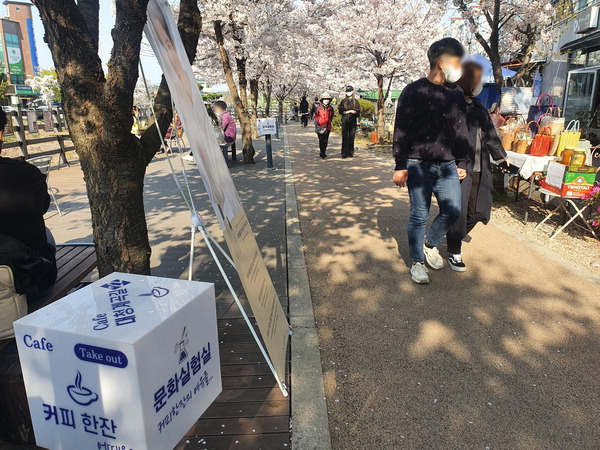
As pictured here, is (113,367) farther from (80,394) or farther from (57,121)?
(57,121)

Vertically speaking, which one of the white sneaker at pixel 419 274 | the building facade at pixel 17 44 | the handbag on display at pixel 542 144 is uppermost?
the building facade at pixel 17 44

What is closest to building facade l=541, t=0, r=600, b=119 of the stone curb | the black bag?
the stone curb

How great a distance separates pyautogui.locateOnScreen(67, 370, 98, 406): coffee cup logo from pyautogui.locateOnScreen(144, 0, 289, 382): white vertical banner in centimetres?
76

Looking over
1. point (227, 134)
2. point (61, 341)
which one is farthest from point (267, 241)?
point (227, 134)

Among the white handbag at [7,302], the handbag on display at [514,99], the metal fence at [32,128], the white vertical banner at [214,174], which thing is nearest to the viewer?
the white vertical banner at [214,174]

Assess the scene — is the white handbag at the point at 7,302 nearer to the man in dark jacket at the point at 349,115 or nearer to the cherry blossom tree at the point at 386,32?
the man in dark jacket at the point at 349,115

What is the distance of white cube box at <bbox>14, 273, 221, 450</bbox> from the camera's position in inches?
58.6

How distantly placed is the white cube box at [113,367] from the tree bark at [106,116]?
117cm

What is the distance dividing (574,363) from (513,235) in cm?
290

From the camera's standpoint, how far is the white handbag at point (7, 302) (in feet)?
7.20

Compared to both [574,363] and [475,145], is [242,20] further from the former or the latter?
[574,363]

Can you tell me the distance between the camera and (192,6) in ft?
11.0

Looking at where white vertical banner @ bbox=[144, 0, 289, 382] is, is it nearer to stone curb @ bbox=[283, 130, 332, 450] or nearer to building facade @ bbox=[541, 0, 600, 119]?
stone curb @ bbox=[283, 130, 332, 450]

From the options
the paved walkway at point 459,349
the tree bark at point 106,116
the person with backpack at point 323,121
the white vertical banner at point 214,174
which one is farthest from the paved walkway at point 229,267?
the person with backpack at point 323,121
